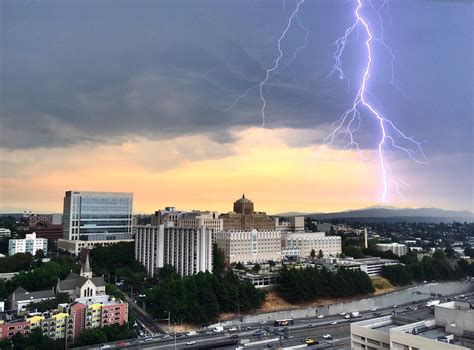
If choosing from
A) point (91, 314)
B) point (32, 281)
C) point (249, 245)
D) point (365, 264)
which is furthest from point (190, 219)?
point (91, 314)

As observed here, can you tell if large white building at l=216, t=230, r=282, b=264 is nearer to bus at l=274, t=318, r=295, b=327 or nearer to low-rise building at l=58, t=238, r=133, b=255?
low-rise building at l=58, t=238, r=133, b=255

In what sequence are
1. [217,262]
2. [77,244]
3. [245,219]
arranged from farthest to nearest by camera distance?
[245,219], [77,244], [217,262]

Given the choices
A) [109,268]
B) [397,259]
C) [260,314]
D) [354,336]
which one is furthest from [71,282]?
[397,259]

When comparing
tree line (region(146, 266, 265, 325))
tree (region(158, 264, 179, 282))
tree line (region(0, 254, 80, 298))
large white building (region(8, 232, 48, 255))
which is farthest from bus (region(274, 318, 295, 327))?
large white building (region(8, 232, 48, 255))

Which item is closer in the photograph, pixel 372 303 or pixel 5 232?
pixel 372 303

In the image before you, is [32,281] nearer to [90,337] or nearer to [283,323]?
[90,337]
